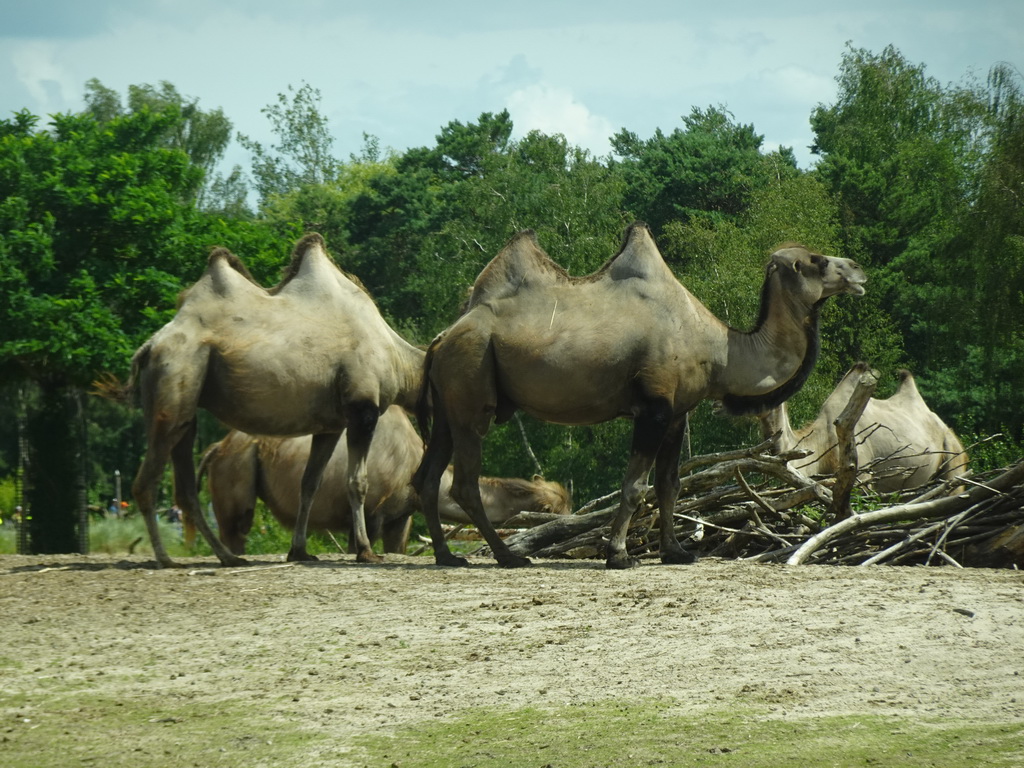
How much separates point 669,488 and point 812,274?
202 cm

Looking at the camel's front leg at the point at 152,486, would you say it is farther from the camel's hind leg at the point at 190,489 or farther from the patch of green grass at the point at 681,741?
the patch of green grass at the point at 681,741

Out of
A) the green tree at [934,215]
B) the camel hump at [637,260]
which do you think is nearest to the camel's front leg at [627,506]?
the camel hump at [637,260]

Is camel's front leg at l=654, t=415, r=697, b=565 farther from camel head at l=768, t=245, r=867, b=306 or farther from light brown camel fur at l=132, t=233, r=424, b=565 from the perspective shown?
light brown camel fur at l=132, t=233, r=424, b=565

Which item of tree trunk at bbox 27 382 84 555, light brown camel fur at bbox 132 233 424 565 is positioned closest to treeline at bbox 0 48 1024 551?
tree trunk at bbox 27 382 84 555

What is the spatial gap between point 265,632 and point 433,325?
2830 cm

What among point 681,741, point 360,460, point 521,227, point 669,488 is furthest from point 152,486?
point 521,227

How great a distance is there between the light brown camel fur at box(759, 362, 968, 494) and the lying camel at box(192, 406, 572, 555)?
260 cm

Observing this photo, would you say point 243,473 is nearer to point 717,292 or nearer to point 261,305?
point 261,305

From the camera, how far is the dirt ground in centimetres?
566

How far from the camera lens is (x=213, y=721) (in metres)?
5.73

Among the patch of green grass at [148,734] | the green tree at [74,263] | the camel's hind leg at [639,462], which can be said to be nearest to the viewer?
the patch of green grass at [148,734]

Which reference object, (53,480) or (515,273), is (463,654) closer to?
(515,273)

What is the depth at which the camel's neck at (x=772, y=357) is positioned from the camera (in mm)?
10328

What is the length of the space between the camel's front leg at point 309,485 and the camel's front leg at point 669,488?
9.23ft
